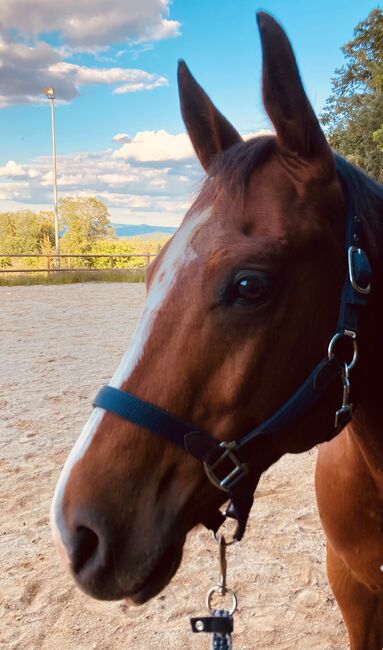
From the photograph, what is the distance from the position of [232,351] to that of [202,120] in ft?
2.91

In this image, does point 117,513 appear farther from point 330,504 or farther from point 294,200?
point 330,504

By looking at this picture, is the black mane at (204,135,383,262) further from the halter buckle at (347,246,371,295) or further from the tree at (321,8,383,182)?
the tree at (321,8,383,182)

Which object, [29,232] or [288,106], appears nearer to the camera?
[288,106]

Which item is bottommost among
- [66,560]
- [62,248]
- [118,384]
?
[62,248]

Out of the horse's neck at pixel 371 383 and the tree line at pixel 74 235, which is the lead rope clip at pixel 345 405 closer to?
the horse's neck at pixel 371 383

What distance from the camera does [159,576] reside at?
4.50ft

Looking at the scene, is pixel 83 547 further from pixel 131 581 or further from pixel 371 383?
pixel 371 383

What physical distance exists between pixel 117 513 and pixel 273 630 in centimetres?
226

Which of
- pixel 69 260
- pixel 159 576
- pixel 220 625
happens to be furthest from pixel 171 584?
pixel 69 260

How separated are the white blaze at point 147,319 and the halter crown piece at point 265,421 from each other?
66 mm

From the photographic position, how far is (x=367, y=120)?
21.3 m

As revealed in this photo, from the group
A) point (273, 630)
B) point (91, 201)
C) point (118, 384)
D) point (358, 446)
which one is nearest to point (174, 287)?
point (118, 384)

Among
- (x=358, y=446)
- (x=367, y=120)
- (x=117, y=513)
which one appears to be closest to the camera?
(x=117, y=513)

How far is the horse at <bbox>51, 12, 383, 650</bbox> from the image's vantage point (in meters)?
1.30
